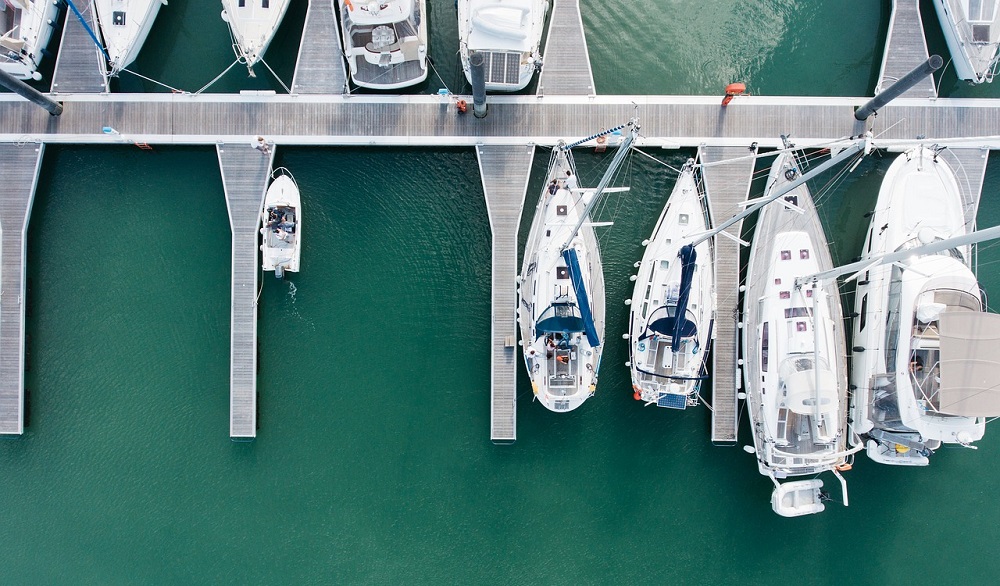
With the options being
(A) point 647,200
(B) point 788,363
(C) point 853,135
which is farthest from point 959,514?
(A) point 647,200

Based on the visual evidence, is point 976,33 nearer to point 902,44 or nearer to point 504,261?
point 902,44

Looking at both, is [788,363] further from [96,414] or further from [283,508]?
[96,414]

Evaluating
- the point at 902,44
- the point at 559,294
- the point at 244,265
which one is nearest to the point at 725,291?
the point at 559,294

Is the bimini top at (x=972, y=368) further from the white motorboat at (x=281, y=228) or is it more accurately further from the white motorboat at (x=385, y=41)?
the white motorboat at (x=281, y=228)

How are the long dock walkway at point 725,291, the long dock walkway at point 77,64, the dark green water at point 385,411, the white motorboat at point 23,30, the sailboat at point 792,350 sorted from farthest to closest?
the dark green water at point 385,411
the long dock walkway at point 77,64
the long dock walkway at point 725,291
the white motorboat at point 23,30
the sailboat at point 792,350

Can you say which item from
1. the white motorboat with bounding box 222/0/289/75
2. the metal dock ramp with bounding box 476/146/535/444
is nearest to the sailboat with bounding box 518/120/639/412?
the metal dock ramp with bounding box 476/146/535/444

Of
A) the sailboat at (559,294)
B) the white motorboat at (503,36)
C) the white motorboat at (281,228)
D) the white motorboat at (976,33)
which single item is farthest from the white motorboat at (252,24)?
the white motorboat at (976,33)
